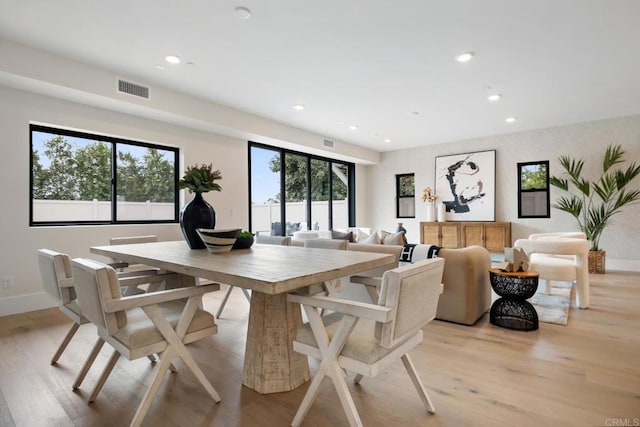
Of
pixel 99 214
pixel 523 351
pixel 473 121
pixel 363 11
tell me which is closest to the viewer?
pixel 523 351

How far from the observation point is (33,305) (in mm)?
3555

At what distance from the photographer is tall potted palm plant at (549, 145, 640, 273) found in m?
5.54

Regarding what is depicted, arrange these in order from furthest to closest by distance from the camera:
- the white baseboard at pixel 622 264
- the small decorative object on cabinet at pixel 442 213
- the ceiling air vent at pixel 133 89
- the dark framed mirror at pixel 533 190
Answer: the small decorative object on cabinet at pixel 442 213
the dark framed mirror at pixel 533 190
the white baseboard at pixel 622 264
the ceiling air vent at pixel 133 89

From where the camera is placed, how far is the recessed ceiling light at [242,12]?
261 centimetres

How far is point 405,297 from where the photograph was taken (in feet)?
4.39

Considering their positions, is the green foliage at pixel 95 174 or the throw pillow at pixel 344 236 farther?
the throw pillow at pixel 344 236

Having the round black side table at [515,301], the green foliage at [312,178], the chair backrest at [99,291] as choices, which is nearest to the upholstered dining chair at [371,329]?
the chair backrest at [99,291]

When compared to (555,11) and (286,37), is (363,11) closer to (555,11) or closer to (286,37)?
(286,37)

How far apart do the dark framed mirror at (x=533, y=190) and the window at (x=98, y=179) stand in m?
6.43

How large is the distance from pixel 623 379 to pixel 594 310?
5.76 ft

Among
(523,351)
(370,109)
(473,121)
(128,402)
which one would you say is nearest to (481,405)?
(523,351)

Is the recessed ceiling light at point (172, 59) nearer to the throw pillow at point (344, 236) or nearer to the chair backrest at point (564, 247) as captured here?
the throw pillow at point (344, 236)

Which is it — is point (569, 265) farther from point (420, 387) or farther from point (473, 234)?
point (473, 234)

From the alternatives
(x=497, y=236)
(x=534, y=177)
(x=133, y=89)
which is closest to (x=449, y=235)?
(x=497, y=236)
